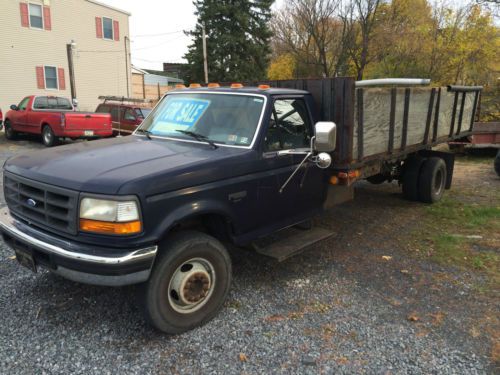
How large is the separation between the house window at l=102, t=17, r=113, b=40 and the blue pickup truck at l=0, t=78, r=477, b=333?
24858 mm

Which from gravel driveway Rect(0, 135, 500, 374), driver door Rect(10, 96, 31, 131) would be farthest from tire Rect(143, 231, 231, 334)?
driver door Rect(10, 96, 31, 131)

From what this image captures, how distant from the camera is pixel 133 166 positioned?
325 centimetres

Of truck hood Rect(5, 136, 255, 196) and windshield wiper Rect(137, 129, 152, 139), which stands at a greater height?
windshield wiper Rect(137, 129, 152, 139)

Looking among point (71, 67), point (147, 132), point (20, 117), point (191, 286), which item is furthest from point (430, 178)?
point (71, 67)

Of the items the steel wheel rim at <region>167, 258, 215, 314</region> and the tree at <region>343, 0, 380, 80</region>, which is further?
the tree at <region>343, 0, 380, 80</region>

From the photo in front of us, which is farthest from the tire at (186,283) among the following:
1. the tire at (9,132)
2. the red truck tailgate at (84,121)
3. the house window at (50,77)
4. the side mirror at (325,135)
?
the house window at (50,77)

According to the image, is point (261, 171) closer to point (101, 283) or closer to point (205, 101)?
point (205, 101)

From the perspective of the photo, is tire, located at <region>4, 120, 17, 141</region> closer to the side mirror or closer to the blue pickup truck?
the blue pickup truck

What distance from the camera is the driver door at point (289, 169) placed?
4.04 metres

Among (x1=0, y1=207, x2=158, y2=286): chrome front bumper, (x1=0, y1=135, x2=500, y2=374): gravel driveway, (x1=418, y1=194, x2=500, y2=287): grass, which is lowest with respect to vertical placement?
(x1=0, y1=135, x2=500, y2=374): gravel driveway

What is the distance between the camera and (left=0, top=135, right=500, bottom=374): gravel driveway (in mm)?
3049

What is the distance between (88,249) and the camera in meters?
3.01

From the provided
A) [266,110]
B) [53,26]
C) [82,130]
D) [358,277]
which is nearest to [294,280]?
[358,277]

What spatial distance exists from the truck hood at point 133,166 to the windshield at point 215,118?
0.18 metres
